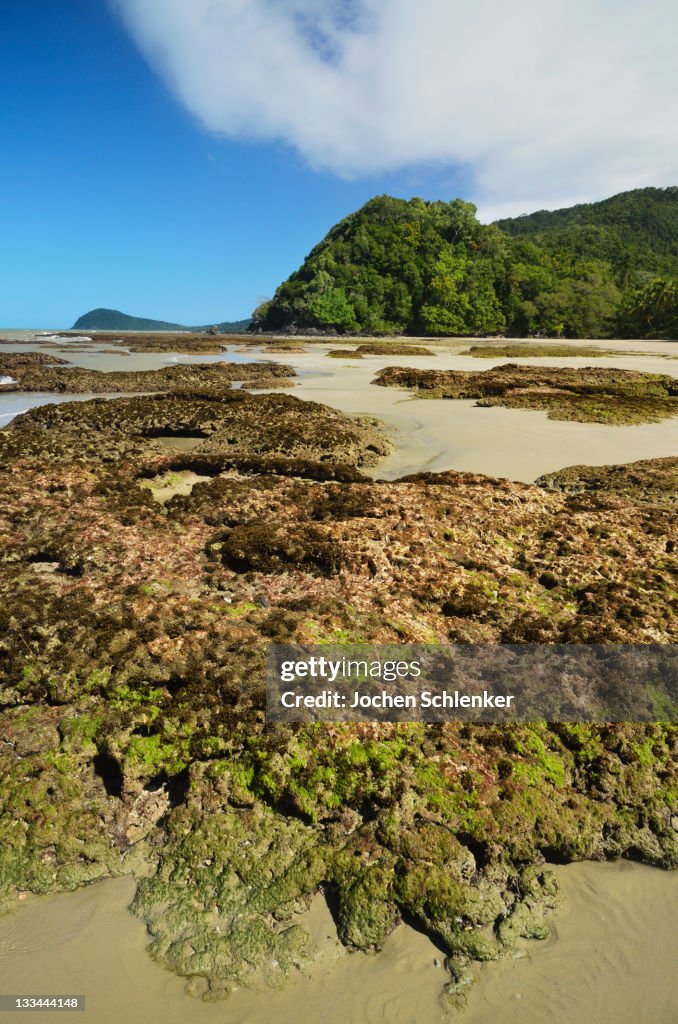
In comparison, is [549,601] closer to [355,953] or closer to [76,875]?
[355,953]

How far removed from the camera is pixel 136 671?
3604mm

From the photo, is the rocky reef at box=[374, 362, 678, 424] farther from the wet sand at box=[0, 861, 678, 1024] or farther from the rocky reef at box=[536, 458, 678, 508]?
the wet sand at box=[0, 861, 678, 1024]

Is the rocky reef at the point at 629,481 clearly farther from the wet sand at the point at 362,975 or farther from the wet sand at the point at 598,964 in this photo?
the wet sand at the point at 362,975

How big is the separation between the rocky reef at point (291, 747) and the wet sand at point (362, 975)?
0.08 m

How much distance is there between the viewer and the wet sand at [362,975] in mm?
2336

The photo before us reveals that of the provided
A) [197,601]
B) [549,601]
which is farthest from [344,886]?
[549,601]

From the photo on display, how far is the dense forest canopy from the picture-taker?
264 feet

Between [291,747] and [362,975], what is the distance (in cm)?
110

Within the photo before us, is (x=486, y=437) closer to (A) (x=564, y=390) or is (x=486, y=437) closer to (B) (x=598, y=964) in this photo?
(A) (x=564, y=390)

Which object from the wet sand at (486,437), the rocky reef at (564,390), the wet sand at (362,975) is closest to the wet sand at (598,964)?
the wet sand at (362,975)

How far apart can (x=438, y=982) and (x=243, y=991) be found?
2.80ft

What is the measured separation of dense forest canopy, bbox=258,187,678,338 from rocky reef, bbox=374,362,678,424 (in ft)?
190

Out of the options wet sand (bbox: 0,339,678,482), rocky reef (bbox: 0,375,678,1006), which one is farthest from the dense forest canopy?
rocky reef (bbox: 0,375,678,1006)

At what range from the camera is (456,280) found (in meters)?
93.4
